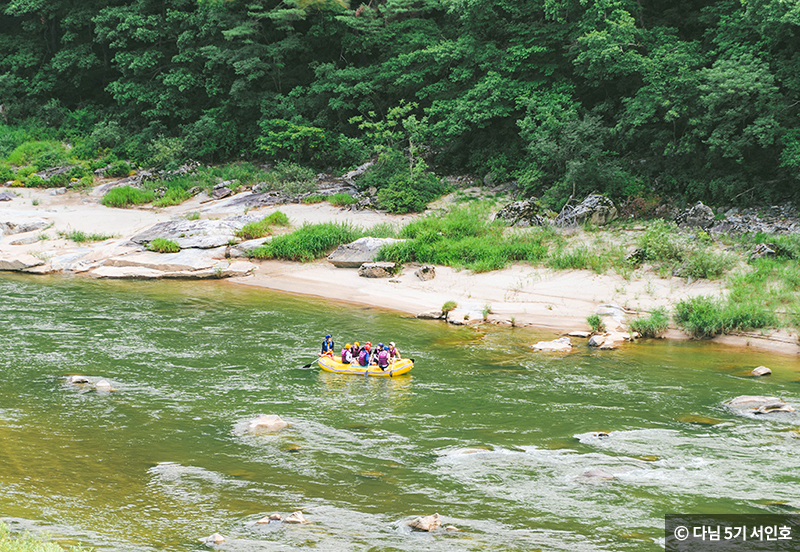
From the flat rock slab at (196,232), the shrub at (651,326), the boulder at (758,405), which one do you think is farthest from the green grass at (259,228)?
the boulder at (758,405)

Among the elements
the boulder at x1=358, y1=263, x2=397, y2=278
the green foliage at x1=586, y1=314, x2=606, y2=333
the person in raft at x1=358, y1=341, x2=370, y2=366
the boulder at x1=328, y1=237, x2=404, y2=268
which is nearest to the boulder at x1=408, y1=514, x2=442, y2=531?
the person in raft at x1=358, y1=341, x2=370, y2=366

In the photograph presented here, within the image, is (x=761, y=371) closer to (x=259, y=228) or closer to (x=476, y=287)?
(x=476, y=287)

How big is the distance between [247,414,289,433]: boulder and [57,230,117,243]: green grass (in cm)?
1787

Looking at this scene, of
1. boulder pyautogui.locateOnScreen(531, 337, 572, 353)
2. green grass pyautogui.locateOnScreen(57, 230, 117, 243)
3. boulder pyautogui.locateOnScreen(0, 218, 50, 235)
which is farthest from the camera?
boulder pyautogui.locateOnScreen(0, 218, 50, 235)

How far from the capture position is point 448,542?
7.07 m

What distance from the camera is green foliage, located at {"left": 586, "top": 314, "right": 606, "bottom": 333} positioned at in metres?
16.0

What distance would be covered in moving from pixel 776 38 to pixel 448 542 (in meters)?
19.8

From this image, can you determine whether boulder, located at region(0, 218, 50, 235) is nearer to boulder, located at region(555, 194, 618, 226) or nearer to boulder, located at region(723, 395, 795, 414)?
boulder, located at region(555, 194, 618, 226)

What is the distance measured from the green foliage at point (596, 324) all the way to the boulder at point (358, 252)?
7.66 metres

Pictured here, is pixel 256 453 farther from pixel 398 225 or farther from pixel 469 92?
pixel 469 92

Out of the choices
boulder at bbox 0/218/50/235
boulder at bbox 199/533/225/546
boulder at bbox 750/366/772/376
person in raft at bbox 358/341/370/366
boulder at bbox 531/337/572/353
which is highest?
boulder at bbox 0/218/50/235

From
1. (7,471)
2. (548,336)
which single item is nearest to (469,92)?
(548,336)

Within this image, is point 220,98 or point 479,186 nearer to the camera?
point 479,186

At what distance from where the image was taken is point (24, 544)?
19.2ft
